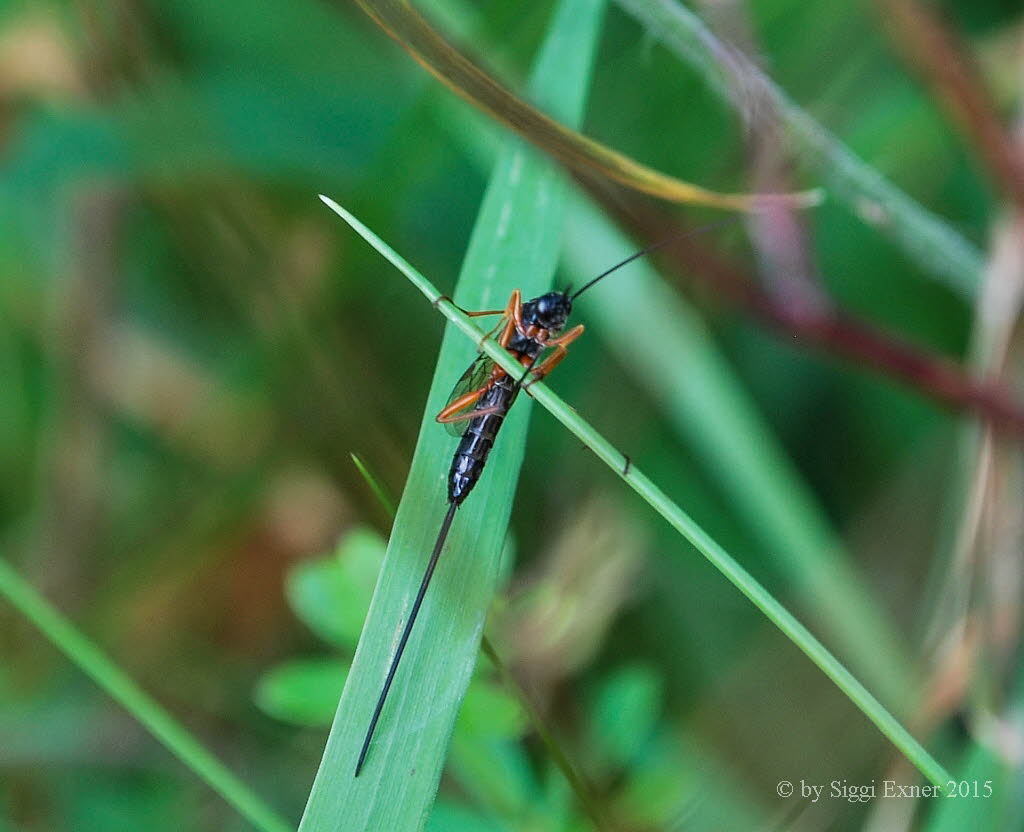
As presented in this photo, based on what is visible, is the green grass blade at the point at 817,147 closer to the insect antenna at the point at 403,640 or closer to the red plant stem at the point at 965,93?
the red plant stem at the point at 965,93

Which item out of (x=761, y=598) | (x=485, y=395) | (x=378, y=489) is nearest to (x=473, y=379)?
(x=485, y=395)

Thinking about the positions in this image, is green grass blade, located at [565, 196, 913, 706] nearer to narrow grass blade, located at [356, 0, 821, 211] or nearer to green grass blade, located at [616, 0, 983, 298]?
green grass blade, located at [616, 0, 983, 298]

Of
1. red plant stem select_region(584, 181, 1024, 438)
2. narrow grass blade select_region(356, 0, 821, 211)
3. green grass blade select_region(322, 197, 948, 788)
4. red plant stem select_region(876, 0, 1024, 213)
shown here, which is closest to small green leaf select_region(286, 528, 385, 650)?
green grass blade select_region(322, 197, 948, 788)

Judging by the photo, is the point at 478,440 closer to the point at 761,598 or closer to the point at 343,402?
the point at 761,598

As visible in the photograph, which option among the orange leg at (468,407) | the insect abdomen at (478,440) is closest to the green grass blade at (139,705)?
the insect abdomen at (478,440)

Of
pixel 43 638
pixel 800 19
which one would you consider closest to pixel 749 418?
pixel 800 19

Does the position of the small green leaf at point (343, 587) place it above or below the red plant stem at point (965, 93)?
below

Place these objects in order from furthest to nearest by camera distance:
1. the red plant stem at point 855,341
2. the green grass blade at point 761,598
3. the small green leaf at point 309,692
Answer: the red plant stem at point 855,341
the small green leaf at point 309,692
the green grass blade at point 761,598
